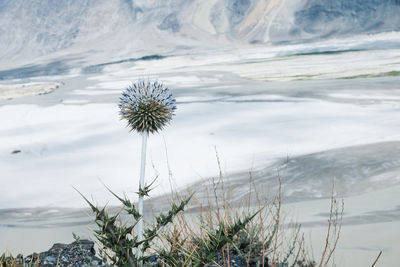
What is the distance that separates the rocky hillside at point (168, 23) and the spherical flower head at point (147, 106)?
6030 cm

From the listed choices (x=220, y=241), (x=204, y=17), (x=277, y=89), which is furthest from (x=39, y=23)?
(x=220, y=241)

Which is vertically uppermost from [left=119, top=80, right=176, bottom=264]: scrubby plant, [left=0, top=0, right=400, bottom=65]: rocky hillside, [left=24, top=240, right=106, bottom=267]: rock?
[left=0, top=0, right=400, bottom=65]: rocky hillside

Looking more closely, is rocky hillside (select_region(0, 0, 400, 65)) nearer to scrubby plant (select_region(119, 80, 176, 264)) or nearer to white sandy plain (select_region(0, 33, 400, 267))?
white sandy plain (select_region(0, 33, 400, 267))

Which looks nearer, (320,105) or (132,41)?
(320,105)

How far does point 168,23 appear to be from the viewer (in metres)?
75.2

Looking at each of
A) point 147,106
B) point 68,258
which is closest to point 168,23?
point 68,258

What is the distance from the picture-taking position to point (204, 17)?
7581 centimetres

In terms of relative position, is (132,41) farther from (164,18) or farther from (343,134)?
(343,134)

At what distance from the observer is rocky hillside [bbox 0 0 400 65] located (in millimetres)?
65438

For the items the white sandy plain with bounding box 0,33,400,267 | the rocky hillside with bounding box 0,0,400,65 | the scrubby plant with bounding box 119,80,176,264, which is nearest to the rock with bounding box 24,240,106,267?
the white sandy plain with bounding box 0,33,400,267

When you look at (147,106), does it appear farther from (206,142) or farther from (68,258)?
(206,142)

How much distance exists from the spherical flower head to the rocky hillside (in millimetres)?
60295

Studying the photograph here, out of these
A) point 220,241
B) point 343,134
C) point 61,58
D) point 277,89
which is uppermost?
point 61,58

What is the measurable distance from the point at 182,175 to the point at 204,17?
70.5 m
